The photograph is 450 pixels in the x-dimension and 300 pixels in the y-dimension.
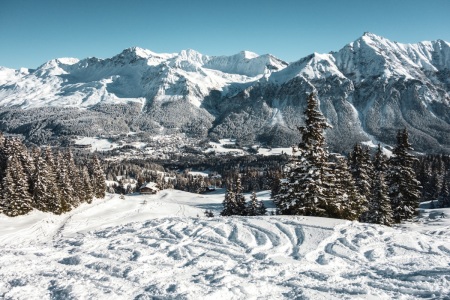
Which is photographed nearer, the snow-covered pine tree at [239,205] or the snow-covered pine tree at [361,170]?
the snow-covered pine tree at [361,170]

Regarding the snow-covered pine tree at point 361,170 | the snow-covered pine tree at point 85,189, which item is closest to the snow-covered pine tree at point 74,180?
the snow-covered pine tree at point 85,189

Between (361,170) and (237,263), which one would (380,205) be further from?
(237,263)

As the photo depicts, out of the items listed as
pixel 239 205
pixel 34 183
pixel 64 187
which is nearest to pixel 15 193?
pixel 34 183

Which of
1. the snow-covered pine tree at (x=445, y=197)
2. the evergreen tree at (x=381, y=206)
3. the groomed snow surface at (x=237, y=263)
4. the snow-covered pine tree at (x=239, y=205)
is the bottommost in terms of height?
the snow-covered pine tree at (x=445, y=197)

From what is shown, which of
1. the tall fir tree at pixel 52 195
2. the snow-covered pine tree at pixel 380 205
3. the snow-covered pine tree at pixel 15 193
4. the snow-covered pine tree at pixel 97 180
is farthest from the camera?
the snow-covered pine tree at pixel 97 180

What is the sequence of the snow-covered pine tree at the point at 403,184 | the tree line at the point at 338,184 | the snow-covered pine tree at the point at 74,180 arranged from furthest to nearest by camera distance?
the snow-covered pine tree at the point at 74,180 < the snow-covered pine tree at the point at 403,184 < the tree line at the point at 338,184

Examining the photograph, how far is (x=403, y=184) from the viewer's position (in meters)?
36.8

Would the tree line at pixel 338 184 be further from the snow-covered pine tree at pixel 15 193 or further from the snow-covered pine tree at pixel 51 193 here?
the snow-covered pine tree at pixel 51 193

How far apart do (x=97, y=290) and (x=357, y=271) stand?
10.6 meters

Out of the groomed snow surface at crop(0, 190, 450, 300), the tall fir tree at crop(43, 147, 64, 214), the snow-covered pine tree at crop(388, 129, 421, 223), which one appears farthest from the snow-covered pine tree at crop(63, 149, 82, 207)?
the snow-covered pine tree at crop(388, 129, 421, 223)

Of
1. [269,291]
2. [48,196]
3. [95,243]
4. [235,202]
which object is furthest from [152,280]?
[48,196]

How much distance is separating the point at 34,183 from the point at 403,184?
53.4 metres

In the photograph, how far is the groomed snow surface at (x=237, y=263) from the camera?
40.4 ft

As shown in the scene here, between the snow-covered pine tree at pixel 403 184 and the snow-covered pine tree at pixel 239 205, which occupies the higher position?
the snow-covered pine tree at pixel 403 184
